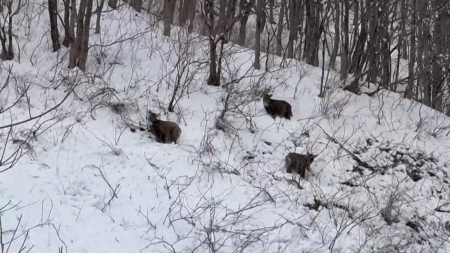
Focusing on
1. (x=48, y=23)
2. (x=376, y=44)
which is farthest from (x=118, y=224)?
(x=376, y=44)

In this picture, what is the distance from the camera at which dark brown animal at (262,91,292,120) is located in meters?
6.26

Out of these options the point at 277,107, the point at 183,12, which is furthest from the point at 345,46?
the point at 183,12

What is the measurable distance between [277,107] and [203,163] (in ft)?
5.66

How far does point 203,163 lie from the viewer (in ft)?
16.3

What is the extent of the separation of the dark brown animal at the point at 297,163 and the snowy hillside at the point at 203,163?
95mm

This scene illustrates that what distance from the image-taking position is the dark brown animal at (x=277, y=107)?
626cm

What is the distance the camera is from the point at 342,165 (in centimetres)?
557

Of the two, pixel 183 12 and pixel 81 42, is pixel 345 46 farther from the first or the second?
pixel 81 42

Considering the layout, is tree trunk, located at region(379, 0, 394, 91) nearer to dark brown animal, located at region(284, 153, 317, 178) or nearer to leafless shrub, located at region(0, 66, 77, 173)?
dark brown animal, located at region(284, 153, 317, 178)

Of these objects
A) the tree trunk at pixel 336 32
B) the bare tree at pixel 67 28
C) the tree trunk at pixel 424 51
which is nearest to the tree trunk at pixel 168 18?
the bare tree at pixel 67 28

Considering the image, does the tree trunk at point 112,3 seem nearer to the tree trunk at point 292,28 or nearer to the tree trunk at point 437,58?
the tree trunk at point 292,28

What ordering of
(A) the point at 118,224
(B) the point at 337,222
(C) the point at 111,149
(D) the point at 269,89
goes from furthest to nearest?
(D) the point at 269,89 < (C) the point at 111,149 < (B) the point at 337,222 < (A) the point at 118,224

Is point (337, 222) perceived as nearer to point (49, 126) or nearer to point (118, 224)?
point (118, 224)

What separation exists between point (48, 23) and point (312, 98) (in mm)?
4343
